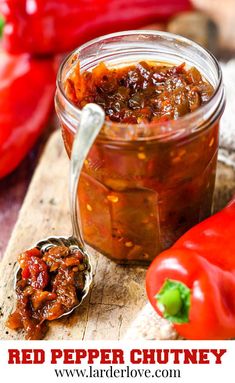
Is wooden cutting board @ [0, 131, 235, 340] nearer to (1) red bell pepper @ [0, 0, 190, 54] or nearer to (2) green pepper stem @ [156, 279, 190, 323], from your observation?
(2) green pepper stem @ [156, 279, 190, 323]

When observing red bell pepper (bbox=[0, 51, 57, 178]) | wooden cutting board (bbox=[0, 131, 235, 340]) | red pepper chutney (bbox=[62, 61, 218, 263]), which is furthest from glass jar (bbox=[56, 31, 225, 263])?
red bell pepper (bbox=[0, 51, 57, 178])

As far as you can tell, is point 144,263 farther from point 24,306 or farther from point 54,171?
point 54,171

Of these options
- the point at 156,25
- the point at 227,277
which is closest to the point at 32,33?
the point at 156,25

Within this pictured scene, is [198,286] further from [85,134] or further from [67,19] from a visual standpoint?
[67,19]

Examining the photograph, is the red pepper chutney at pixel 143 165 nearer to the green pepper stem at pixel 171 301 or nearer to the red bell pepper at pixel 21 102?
the green pepper stem at pixel 171 301

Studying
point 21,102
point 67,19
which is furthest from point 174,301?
point 67,19

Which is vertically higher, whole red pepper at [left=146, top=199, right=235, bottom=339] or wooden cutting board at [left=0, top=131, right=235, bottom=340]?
whole red pepper at [left=146, top=199, right=235, bottom=339]

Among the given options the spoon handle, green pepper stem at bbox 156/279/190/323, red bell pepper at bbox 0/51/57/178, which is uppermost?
the spoon handle
